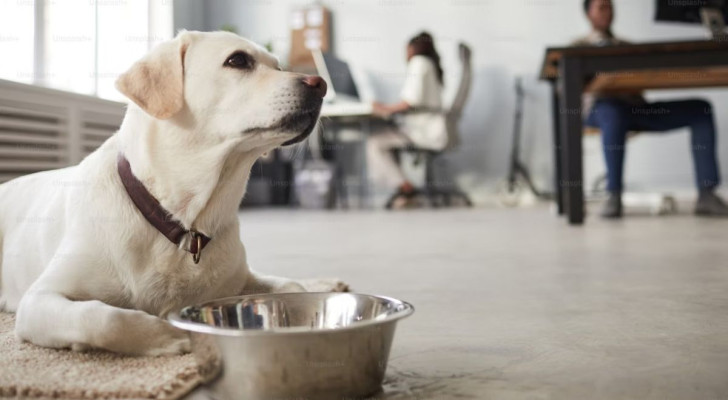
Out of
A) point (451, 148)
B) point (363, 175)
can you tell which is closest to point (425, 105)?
point (451, 148)

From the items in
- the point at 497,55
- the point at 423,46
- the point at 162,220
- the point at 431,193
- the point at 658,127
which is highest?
the point at 497,55

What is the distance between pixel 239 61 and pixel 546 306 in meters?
0.82

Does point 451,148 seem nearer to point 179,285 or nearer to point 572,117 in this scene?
point 572,117

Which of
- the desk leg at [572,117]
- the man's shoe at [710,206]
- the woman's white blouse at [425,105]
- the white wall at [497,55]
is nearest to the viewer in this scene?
the desk leg at [572,117]

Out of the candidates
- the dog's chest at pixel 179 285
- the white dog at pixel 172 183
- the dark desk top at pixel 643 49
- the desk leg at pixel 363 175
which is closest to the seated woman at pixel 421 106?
the desk leg at pixel 363 175

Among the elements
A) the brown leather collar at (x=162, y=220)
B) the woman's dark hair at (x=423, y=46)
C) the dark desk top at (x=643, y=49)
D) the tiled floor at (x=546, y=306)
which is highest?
the woman's dark hair at (x=423, y=46)

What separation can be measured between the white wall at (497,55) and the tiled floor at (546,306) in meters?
3.84

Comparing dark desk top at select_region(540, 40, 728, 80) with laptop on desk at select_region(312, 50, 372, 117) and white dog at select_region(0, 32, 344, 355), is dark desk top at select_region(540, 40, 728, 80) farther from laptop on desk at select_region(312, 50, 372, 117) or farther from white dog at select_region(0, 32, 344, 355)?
laptop on desk at select_region(312, 50, 372, 117)

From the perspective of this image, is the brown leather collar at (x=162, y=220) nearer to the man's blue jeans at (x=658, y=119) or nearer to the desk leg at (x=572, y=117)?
the desk leg at (x=572, y=117)

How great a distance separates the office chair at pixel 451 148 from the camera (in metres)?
6.03

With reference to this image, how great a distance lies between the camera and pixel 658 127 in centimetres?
420

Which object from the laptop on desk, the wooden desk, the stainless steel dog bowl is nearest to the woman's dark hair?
the laptop on desk

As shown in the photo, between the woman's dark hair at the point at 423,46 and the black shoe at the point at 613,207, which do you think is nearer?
the black shoe at the point at 613,207

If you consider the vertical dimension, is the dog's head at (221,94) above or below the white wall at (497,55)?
below
